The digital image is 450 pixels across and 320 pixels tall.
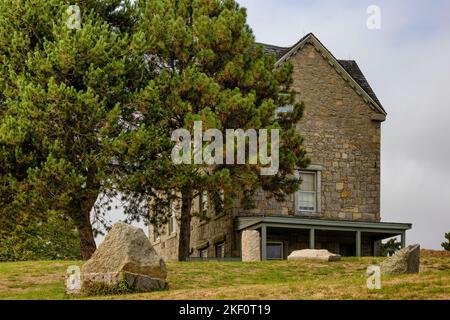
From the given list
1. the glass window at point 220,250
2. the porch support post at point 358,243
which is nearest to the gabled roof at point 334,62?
the porch support post at point 358,243

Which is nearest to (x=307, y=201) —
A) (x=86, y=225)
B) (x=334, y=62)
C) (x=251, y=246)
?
(x=334, y=62)

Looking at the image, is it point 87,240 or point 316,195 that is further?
point 316,195

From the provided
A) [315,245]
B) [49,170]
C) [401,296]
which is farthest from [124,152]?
[401,296]

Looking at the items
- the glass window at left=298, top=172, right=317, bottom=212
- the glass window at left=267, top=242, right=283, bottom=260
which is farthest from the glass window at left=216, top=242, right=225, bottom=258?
the glass window at left=298, top=172, right=317, bottom=212

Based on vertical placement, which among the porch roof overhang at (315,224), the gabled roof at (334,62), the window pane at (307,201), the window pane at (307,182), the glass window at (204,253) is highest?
the gabled roof at (334,62)

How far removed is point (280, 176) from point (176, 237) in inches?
416

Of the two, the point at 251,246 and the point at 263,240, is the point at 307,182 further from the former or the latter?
the point at 251,246

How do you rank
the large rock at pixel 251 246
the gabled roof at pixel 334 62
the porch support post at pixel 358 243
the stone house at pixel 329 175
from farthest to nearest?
the gabled roof at pixel 334 62, the stone house at pixel 329 175, the porch support post at pixel 358 243, the large rock at pixel 251 246

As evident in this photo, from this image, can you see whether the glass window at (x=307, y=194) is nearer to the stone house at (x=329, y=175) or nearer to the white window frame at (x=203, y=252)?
the stone house at (x=329, y=175)

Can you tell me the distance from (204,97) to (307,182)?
8.15m

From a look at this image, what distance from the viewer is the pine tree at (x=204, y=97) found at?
95.0 feet

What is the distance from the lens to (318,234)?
36.2 metres

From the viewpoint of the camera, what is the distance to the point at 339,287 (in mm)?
18016

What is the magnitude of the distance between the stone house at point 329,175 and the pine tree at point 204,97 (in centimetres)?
332
